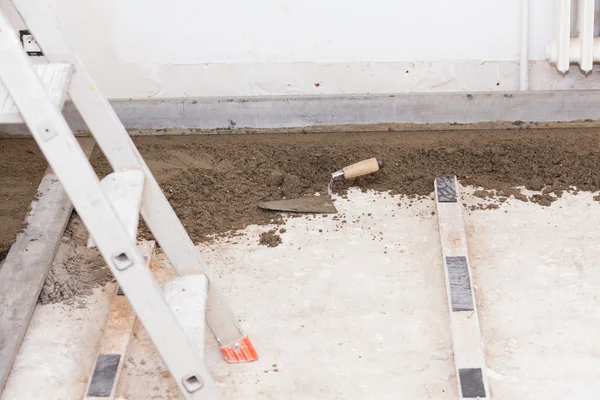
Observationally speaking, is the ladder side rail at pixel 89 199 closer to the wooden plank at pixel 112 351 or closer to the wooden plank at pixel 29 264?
the wooden plank at pixel 112 351

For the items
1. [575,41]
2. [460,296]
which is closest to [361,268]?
[460,296]

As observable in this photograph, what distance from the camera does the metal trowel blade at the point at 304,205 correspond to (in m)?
3.75

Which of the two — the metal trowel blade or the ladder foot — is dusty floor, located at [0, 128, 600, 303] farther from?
the ladder foot

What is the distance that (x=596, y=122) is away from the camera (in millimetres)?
4195

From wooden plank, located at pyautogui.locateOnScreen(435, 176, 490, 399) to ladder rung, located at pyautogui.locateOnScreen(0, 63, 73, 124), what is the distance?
1.42 metres

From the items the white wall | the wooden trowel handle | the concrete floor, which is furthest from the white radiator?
the wooden trowel handle

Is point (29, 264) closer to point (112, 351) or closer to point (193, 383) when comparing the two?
point (112, 351)

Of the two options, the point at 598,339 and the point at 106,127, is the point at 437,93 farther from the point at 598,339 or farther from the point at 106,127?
the point at 106,127

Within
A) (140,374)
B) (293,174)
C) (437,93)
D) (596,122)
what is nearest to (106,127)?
(140,374)

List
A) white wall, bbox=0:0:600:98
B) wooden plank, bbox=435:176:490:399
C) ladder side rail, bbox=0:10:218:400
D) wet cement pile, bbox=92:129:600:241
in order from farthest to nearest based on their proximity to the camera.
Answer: white wall, bbox=0:0:600:98
wet cement pile, bbox=92:129:600:241
wooden plank, bbox=435:176:490:399
ladder side rail, bbox=0:10:218:400

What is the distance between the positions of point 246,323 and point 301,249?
0.47 m

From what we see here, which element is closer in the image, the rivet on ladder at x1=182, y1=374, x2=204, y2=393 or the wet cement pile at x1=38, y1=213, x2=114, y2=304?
the rivet on ladder at x1=182, y1=374, x2=204, y2=393

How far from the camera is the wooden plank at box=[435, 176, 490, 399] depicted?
2.83 m

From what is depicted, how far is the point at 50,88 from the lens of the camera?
2.58 meters
